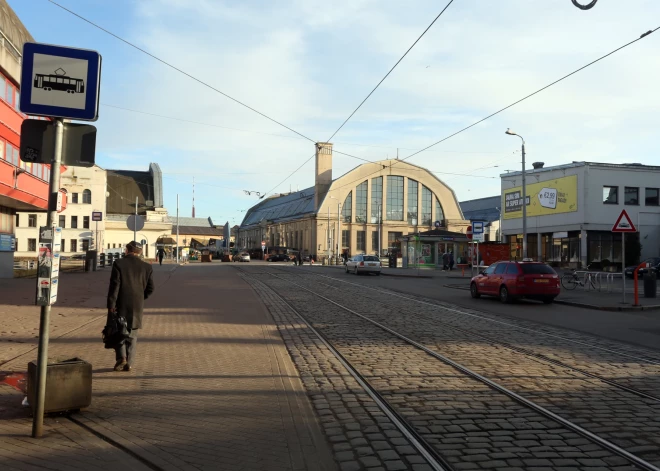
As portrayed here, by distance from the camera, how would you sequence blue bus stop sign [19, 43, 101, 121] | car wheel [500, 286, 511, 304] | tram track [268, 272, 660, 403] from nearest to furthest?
blue bus stop sign [19, 43, 101, 121] < tram track [268, 272, 660, 403] < car wheel [500, 286, 511, 304]

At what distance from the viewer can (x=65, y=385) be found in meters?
5.75

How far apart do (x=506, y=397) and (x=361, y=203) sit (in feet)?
292

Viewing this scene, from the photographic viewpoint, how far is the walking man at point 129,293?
752cm

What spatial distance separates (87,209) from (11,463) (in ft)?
216

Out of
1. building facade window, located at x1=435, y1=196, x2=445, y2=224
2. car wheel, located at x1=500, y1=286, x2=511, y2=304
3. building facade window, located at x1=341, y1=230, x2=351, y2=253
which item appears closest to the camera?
car wheel, located at x1=500, y1=286, x2=511, y2=304

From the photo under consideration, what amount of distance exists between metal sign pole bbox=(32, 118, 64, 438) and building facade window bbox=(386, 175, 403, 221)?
303ft

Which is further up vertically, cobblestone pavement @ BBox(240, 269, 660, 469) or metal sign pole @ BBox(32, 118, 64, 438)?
metal sign pole @ BBox(32, 118, 64, 438)

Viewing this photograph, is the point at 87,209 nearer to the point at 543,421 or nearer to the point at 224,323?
the point at 224,323

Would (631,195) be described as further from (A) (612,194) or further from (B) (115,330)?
(B) (115,330)

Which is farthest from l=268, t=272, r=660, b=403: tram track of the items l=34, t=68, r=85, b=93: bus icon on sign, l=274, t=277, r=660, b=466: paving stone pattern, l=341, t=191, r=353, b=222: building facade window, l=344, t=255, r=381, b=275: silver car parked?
l=341, t=191, r=353, b=222: building facade window

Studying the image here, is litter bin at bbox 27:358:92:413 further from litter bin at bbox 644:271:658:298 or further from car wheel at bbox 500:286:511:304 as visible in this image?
litter bin at bbox 644:271:658:298

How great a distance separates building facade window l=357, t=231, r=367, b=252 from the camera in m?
96.6

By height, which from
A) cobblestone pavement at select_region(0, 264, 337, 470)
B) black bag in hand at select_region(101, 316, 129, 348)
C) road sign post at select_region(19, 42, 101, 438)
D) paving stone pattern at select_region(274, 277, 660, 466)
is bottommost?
cobblestone pavement at select_region(0, 264, 337, 470)

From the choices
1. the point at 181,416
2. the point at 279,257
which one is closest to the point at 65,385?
the point at 181,416
